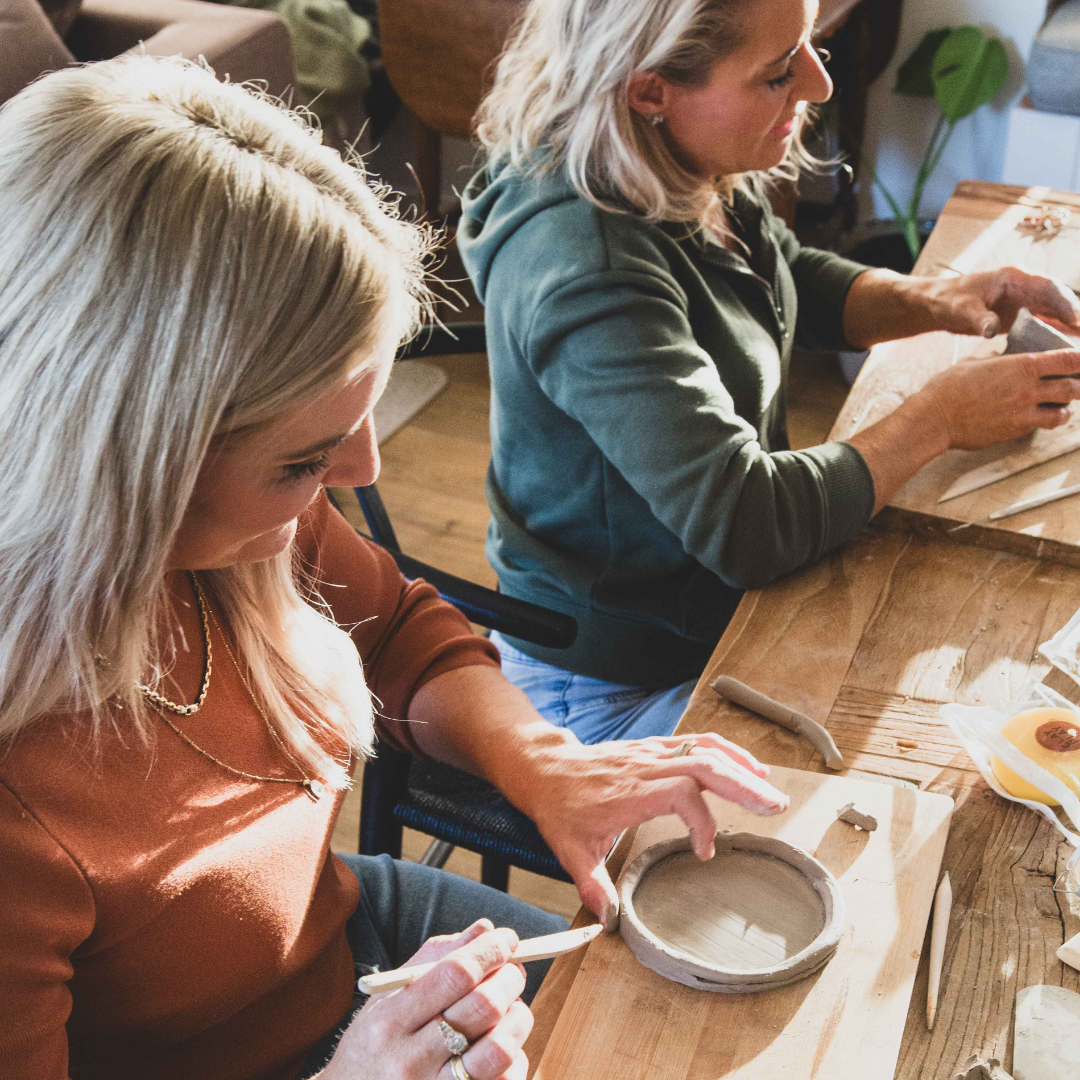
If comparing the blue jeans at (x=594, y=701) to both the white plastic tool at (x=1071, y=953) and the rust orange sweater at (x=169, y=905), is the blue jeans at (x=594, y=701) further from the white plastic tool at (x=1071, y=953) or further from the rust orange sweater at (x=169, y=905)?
the white plastic tool at (x=1071, y=953)

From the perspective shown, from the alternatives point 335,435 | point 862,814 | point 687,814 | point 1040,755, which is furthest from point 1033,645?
point 335,435

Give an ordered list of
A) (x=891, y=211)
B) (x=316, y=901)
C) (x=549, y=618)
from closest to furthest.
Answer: (x=316, y=901) → (x=549, y=618) → (x=891, y=211)

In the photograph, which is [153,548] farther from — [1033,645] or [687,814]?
[1033,645]

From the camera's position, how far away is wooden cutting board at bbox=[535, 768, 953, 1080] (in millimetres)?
727

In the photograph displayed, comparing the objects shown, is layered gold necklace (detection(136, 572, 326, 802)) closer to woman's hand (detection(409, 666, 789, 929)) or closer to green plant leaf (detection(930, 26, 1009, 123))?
woman's hand (detection(409, 666, 789, 929))

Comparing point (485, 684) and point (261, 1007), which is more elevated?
point (485, 684)

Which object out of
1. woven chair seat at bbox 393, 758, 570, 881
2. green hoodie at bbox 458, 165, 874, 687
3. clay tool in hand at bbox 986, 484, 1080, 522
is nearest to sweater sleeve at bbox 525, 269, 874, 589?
green hoodie at bbox 458, 165, 874, 687

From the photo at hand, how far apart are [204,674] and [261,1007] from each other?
0.92ft

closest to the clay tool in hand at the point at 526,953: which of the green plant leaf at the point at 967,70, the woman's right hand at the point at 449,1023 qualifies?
the woman's right hand at the point at 449,1023

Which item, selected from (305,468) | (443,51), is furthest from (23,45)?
(305,468)

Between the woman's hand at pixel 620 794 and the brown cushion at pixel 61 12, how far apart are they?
238 centimetres

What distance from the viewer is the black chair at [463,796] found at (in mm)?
1277

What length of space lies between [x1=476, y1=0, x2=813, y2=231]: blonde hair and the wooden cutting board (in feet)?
2.46

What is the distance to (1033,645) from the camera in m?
1.06
